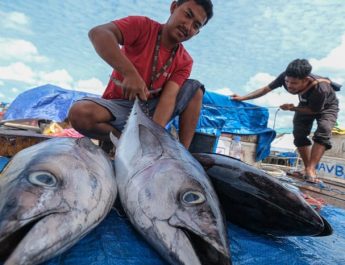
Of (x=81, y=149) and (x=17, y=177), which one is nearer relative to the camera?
(x=17, y=177)

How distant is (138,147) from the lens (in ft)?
4.97

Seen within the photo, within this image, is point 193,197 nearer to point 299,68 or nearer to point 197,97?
point 197,97

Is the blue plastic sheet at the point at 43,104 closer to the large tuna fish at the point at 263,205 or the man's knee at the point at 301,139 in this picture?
the man's knee at the point at 301,139

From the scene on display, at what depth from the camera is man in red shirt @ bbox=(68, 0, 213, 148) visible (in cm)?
251

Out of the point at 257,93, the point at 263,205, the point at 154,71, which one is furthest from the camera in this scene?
the point at 257,93

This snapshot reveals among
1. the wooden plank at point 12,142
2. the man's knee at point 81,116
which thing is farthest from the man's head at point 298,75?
the wooden plank at point 12,142

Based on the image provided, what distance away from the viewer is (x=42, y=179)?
3.21ft

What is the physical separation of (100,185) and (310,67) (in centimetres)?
433

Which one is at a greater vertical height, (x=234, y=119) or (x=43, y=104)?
(x=234, y=119)

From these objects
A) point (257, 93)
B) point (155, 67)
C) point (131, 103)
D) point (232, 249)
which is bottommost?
point (232, 249)

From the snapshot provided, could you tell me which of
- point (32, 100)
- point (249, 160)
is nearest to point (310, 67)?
point (249, 160)

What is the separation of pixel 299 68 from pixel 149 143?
148 inches

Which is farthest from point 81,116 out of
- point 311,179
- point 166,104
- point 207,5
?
point 311,179

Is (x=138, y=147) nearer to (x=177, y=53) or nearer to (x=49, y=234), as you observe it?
(x=49, y=234)
